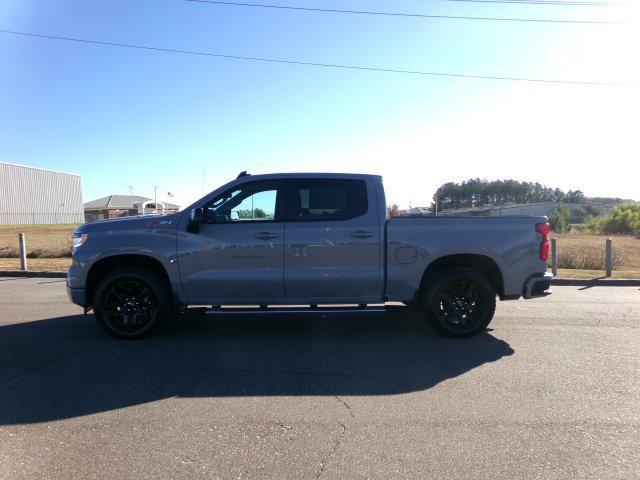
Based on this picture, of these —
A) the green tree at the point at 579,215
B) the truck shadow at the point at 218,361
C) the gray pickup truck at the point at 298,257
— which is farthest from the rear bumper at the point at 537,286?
the green tree at the point at 579,215

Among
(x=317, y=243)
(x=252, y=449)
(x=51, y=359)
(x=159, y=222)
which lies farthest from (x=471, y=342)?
(x=51, y=359)

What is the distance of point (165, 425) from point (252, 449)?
842 millimetres

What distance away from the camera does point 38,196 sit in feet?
279

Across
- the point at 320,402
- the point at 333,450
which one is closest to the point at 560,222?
the point at 320,402

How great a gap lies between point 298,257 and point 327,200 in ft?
2.79

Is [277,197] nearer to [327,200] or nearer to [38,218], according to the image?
[327,200]

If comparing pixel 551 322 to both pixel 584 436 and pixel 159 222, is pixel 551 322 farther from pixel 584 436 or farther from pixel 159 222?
pixel 159 222

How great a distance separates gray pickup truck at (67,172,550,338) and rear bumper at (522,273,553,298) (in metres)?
0.02

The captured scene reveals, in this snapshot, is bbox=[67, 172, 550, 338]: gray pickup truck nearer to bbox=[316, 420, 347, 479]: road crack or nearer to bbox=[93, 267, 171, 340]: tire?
bbox=[93, 267, 171, 340]: tire

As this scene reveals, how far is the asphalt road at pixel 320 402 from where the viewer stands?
3324mm

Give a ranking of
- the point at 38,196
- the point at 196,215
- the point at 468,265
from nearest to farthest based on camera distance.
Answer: the point at 196,215 → the point at 468,265 → the point at 38,196

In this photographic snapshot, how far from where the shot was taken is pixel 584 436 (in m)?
3.69

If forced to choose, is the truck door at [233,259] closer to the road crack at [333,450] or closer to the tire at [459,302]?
the tire at [459,302]

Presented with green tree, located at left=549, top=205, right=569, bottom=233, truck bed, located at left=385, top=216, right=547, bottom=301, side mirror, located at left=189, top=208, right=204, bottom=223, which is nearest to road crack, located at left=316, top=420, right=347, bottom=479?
truck bed, located at left=385, top=216, right=547, bottom=301
